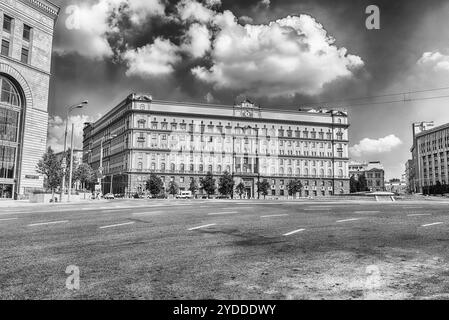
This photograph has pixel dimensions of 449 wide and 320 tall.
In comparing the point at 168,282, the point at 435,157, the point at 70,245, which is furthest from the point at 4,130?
the point at 435,157

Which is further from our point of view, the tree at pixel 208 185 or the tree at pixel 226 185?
the tree at pixel 208 185

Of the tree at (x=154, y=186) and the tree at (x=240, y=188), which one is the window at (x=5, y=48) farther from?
the tree at (x=240, y=188)

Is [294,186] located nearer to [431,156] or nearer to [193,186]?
[193,186]

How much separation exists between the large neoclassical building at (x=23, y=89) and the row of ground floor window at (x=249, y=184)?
157 feet

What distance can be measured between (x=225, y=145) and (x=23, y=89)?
67102 millimetres

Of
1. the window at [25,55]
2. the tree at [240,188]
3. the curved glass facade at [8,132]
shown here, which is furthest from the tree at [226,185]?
the window at [25,55]

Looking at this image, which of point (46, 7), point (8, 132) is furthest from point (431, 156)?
point (8, 132)

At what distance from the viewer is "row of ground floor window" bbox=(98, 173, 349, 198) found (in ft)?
328

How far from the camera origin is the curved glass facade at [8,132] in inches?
1889

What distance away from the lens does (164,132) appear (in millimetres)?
104438

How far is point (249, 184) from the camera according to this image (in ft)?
363

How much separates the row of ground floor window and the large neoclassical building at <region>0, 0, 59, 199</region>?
47721 millimetres

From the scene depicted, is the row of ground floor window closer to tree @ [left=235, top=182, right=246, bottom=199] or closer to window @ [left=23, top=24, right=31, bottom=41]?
tree @ [left=235, top=182, right=246, bottom=199]

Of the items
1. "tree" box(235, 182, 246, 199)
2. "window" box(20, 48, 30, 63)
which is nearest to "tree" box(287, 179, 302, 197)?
"tree" box(235, 182, 246, 199)
